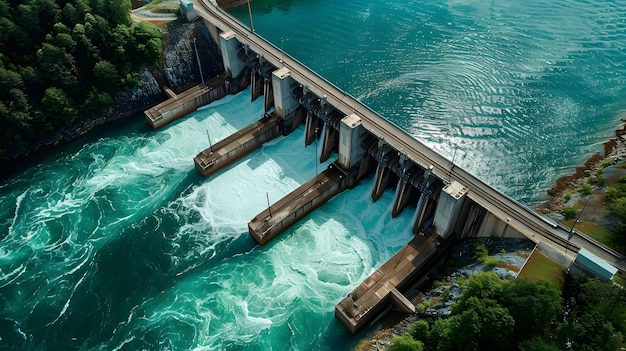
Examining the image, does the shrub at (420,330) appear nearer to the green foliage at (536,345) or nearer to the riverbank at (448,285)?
the riverbank at (448,285)

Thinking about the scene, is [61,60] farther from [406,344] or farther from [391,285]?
[406,344]

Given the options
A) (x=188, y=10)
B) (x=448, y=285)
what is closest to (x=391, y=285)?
(x=448, y=285)

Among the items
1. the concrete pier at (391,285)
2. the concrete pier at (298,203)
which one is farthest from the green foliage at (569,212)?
the concrete pier at (298,203)

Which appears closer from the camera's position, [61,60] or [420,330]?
[420,330]

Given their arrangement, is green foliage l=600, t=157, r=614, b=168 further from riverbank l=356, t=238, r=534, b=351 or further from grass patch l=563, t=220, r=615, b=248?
riverbank l=356, t=238, r=534, b=351

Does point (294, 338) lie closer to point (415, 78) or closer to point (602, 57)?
point (415, 78)

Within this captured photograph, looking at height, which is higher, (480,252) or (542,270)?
(542,270)

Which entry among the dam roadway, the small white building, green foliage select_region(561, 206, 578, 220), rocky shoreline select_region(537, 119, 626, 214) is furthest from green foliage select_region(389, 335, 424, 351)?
the small white building

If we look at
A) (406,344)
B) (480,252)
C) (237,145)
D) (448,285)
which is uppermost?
(480,252)
